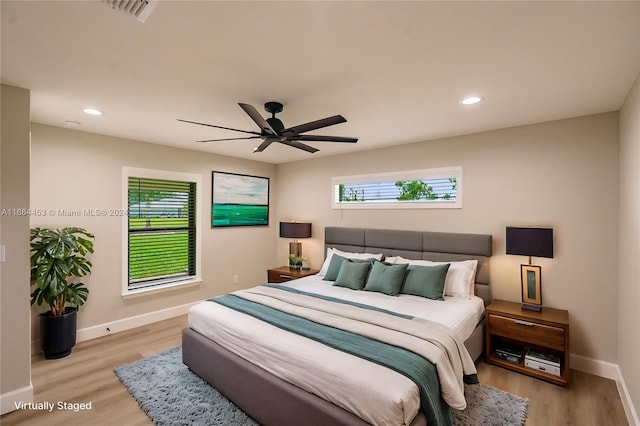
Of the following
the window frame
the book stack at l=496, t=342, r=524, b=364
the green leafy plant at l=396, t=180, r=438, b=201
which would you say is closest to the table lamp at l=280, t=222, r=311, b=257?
the window frame

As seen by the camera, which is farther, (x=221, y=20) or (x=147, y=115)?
(x=147, y=115)

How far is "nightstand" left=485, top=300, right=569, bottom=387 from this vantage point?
275cm

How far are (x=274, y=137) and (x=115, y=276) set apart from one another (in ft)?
9.92

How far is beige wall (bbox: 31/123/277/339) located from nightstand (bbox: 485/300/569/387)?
3.96 meters

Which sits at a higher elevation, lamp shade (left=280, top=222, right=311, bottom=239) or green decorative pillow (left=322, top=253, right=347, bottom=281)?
lamp shade (left=280, top=222, right=311, bottom=239)

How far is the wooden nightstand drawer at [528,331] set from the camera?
276 centimetres

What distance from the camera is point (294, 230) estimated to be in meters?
5.07

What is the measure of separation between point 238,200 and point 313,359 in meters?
3.80

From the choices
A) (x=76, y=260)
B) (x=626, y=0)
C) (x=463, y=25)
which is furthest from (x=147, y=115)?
(x=626, y=0)

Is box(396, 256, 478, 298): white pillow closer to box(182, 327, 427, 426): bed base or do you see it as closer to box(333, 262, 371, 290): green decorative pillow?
box(333, 262, 371, 290): green decorative pillow

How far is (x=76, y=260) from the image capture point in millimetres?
3379

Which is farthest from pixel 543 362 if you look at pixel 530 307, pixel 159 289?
pixel 159 289

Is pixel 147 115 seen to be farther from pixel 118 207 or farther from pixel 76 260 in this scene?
pixel 76 260

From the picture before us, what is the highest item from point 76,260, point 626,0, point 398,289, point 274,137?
point 626,0
